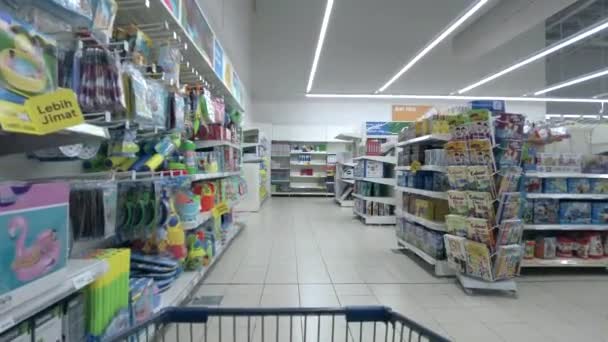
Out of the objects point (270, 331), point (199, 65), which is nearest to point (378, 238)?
point (270, 331)

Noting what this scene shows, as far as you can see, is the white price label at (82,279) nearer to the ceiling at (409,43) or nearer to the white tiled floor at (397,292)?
the white tiled floor at (397,292)

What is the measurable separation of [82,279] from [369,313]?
35.3 inches

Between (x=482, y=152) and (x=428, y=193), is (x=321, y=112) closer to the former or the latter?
(x=428, y=193)

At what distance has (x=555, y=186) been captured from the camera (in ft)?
10.8

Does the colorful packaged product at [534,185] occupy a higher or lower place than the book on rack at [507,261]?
higher

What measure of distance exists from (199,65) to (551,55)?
9.00 meters

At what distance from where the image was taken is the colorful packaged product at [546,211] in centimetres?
328

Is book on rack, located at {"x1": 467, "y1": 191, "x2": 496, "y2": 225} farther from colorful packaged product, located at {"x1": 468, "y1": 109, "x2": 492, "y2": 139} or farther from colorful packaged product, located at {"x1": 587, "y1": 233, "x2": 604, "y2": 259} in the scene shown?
colorful packaged product, located at {"x1": 587, "y1": 233, "x2": 604, "y2": 259}

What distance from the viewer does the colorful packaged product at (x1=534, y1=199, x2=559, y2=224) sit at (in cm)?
328

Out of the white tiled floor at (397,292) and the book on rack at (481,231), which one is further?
the book on rack at (481,231)

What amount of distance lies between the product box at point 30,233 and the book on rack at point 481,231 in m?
2.71

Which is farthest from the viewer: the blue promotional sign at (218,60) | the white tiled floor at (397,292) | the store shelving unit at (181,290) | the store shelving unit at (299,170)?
the store shelving unit at (299,170)

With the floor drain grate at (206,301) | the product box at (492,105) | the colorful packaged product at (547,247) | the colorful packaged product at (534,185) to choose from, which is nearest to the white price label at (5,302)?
the floor drain grate at (206,301)

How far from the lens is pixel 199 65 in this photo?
313 centimetres
